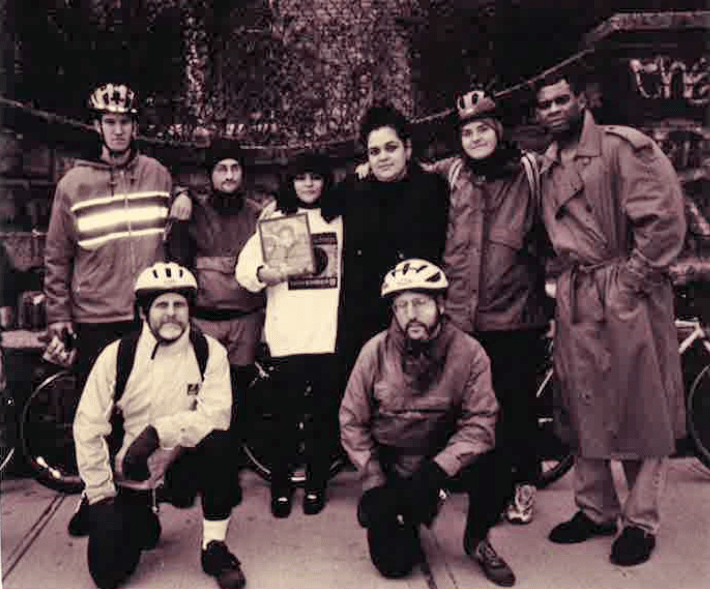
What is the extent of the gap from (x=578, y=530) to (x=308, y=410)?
1625 mm

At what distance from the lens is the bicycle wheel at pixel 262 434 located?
5.33 meters

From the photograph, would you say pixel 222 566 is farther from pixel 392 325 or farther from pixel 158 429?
pixel 392 325

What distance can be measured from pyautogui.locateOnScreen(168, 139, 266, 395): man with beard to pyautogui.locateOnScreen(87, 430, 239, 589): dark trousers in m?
1.00

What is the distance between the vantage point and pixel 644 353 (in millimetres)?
4191

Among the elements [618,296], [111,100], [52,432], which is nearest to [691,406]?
[618,296]

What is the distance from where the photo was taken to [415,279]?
4.07 m

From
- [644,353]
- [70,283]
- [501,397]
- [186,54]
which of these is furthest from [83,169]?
[186,54]

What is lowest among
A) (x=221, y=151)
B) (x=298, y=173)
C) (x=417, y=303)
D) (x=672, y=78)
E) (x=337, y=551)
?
(x=337, y=551)

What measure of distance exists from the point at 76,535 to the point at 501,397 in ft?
7.88

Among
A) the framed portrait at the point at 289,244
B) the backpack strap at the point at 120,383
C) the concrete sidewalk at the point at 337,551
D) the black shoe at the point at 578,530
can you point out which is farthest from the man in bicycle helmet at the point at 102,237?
the black shoe at the point at 578,530

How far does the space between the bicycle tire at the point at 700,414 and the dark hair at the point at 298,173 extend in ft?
8.37

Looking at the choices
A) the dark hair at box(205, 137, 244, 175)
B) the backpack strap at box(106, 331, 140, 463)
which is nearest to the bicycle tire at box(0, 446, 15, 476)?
the backpack strap at box(106, 331, 140, 463)

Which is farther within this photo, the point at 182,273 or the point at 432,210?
the point at 432,210

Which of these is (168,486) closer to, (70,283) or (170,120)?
(70,283)
